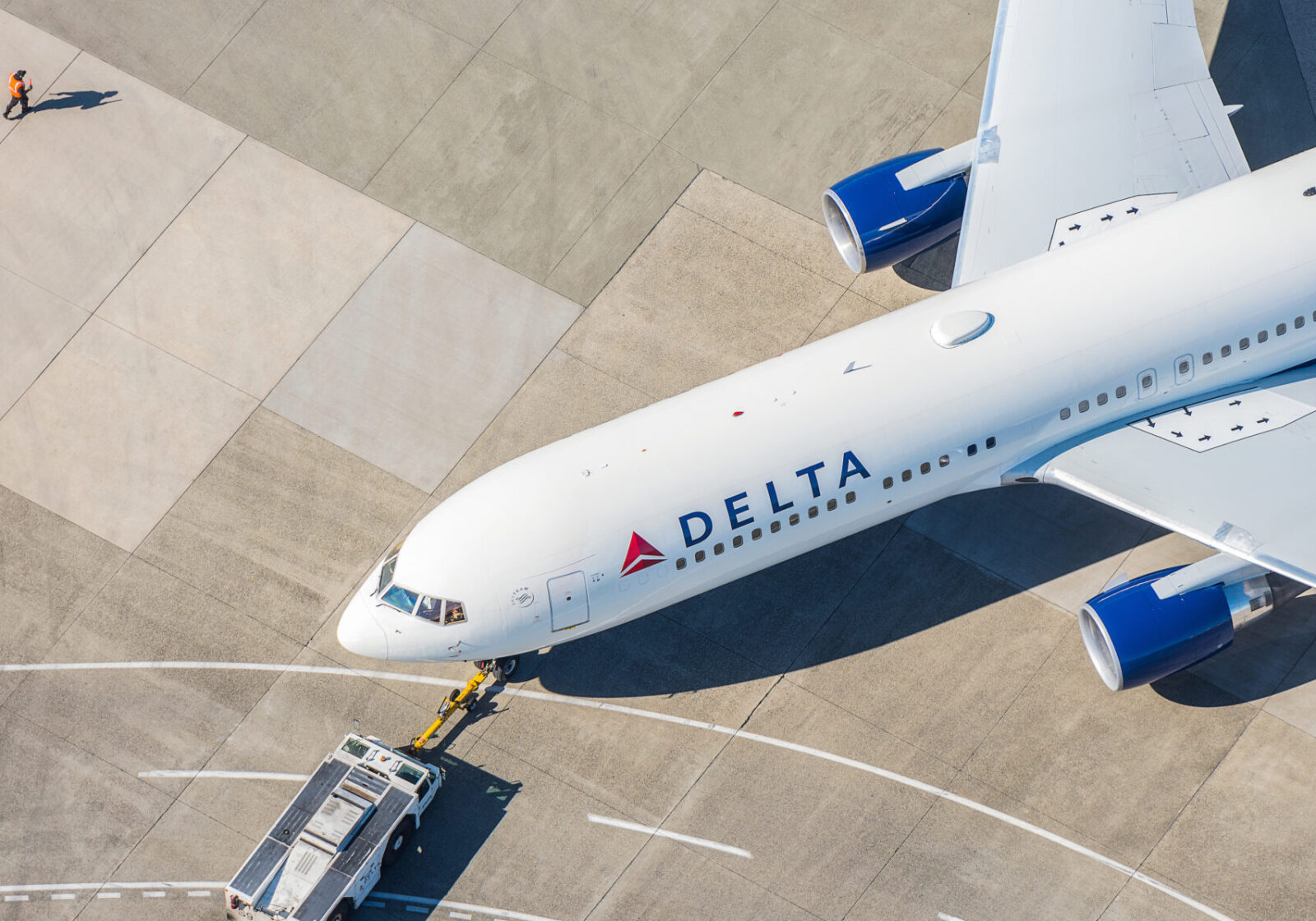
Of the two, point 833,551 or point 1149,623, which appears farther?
point 833,551

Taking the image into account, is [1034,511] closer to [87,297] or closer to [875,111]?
[875,111]

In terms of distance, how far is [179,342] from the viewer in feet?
106

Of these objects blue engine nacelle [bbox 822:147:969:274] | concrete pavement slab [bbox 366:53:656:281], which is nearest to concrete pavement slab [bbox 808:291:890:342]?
blue engine nacelle [bbox 822:147:969:274]

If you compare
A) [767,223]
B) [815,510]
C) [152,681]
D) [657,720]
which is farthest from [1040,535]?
[152,681]

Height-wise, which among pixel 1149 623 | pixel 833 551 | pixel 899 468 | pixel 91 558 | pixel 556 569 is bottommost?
pixel 1149 623

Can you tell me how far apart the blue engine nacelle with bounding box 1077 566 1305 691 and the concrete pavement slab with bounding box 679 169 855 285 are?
9694mm

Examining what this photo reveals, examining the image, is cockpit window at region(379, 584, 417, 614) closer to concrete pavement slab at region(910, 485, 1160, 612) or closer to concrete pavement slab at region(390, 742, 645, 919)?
concrete pavement slab at region(390, 742, 645, 919)

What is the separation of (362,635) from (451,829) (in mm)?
4132

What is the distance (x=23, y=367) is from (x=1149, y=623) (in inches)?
932

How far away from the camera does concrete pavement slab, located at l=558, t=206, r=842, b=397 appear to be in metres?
31.4

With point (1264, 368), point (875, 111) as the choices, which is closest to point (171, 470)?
point (875, 111)

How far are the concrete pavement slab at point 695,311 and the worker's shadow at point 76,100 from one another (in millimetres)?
12886

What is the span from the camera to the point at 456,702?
2777 centimetres

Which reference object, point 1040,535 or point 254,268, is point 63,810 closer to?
point 254,268
